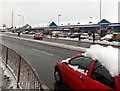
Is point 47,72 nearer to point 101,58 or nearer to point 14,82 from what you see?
point 14,82

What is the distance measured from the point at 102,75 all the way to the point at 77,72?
1114mm

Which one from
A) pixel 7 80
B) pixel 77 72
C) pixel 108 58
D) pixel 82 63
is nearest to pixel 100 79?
pixel 108 58

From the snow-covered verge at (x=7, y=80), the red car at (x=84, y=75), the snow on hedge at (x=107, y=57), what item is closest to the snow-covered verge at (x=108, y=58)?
the snow on hedge at (x=107, y=57)

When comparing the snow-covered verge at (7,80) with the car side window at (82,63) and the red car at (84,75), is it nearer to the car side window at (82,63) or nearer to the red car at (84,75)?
the red car at (84,75)

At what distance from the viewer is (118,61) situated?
425cm

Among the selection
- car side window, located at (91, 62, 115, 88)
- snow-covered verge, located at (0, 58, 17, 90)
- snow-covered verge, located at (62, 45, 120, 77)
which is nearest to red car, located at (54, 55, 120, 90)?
car side window, located at (91, 62, 115, 88)

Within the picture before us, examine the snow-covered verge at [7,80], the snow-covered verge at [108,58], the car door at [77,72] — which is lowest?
the snow-covered verge at [7,80]

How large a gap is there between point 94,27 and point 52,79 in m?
55.7

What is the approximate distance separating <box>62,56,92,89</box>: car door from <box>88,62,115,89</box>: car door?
0.24 metres

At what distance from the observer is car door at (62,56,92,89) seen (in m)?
5.08

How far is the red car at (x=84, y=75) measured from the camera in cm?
432

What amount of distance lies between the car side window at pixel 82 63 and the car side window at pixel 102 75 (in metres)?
0.38

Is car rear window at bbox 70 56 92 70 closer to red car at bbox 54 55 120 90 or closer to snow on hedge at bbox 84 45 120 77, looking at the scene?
red car at bbox 54 55 120 90

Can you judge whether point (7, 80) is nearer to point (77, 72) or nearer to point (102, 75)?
point (77, 72)
